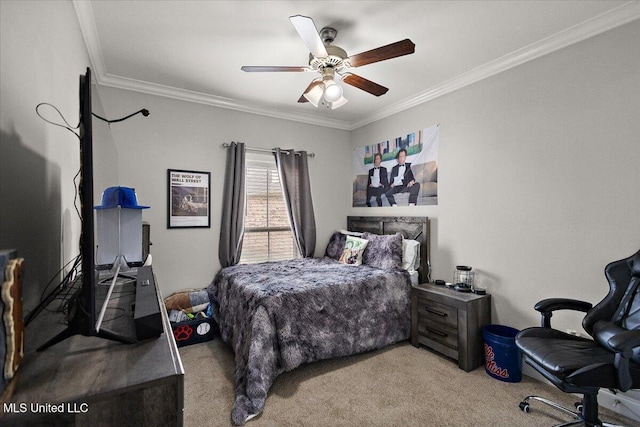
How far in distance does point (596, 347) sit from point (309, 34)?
2.67 meters

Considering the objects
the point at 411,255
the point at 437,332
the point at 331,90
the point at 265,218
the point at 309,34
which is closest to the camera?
the point at 309,34

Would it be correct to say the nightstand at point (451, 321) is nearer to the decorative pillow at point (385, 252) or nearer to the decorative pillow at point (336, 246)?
the decorative pillow at point (385, 252)

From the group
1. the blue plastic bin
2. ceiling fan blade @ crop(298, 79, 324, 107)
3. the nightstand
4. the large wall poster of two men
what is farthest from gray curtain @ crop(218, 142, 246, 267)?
the blue plastic bin

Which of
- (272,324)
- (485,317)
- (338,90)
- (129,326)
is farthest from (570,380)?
(338,90)

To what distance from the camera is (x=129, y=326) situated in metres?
0.98

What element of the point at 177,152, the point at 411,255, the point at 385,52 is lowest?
the point at 411,255

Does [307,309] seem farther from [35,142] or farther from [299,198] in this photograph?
[35,142]

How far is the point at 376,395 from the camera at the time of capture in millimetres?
2242

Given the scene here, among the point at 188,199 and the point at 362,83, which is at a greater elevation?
the point at 362,83

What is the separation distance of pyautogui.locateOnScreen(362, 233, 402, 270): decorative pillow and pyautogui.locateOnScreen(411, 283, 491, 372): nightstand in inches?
14.0

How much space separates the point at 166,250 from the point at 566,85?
4.05 m

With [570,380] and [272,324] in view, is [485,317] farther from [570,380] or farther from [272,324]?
[272,324]

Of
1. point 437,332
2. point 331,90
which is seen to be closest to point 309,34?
point 331,90

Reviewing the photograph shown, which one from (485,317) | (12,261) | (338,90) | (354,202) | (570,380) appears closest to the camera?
(12,261)
